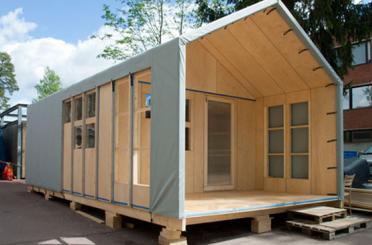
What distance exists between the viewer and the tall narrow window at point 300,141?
852cm

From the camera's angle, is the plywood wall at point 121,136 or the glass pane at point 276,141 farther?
the glass pane at point 276,141

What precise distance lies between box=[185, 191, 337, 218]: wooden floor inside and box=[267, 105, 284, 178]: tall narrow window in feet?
3.17

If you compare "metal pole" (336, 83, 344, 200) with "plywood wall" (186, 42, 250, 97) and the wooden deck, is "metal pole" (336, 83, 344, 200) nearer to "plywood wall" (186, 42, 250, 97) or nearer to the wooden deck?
the wooden deck

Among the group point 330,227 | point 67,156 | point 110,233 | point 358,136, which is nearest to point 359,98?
point 358,136

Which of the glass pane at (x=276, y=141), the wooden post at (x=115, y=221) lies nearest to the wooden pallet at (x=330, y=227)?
the glass pane at (x=276, y=141)

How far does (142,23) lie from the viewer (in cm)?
2375

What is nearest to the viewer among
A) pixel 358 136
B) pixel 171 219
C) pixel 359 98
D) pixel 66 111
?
pixel 171 219

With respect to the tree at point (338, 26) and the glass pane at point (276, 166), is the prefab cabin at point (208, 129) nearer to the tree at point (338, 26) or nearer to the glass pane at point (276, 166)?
the glass pane at point (276, 166)

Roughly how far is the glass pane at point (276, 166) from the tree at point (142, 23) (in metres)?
15.5

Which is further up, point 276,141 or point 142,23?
point 142,23

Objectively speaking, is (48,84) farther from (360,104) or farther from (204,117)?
(204,117)

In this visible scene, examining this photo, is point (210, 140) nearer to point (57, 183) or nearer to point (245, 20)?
point (245, 20)

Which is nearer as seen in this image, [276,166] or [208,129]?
[208,129]

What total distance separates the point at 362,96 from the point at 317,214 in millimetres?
17190
